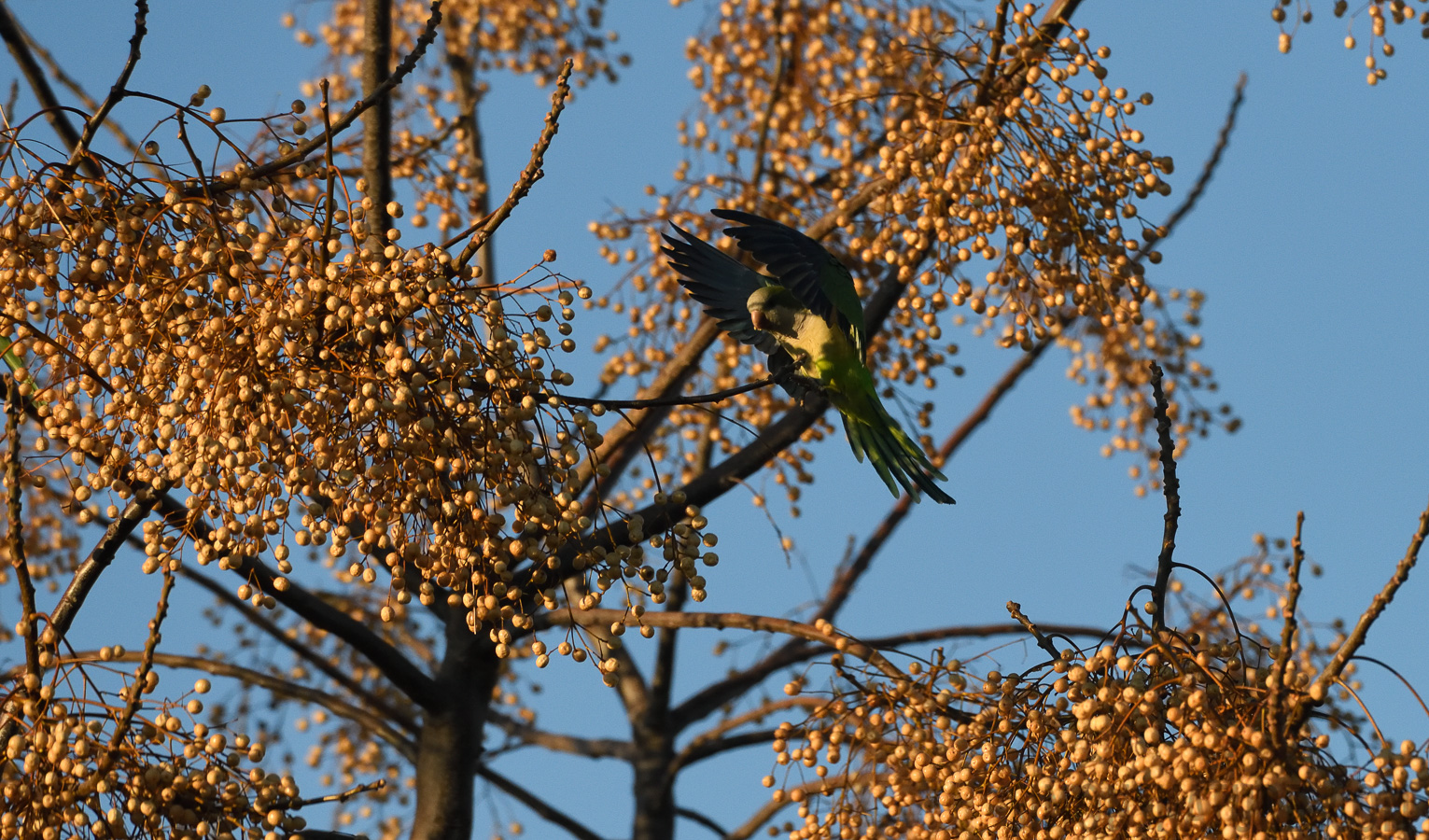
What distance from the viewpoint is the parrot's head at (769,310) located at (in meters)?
5.01

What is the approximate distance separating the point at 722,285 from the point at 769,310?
27 centimetres

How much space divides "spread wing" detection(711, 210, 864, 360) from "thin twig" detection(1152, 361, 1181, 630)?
149 centimetres

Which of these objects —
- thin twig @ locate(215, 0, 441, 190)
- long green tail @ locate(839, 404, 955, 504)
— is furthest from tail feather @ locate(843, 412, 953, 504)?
thin twig @ locate(215, 0, 441, 190)

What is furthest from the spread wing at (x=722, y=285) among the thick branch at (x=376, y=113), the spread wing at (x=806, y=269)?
the thick branch at (x=376, y=113)

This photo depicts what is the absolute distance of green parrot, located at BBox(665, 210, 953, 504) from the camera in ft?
15.6

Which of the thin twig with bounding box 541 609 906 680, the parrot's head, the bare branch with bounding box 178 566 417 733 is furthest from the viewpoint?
the bare branch with bounding box 178 566 417 733

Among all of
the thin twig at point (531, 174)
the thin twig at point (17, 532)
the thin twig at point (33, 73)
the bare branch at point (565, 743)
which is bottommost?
the thin twig at point (17, 532)

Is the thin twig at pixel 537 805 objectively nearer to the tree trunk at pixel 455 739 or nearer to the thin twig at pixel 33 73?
the tree trunk at pixel 455 739

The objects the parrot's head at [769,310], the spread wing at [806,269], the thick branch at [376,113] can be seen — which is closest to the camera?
the spread wing at [806,269]

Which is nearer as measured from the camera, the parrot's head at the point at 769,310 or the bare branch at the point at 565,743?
the parrot's head at the point at 769,310

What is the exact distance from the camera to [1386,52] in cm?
543

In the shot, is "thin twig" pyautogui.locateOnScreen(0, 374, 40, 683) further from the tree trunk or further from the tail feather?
the tail feather

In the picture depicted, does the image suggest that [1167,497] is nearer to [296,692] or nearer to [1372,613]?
[1372,613]

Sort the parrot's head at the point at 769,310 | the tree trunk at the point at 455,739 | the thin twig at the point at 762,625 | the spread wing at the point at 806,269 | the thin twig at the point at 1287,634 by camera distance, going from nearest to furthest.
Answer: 1. the thin twig at the point at 1287,634
2. the thin twig at the point at 762,625
3. the spread wing at the point at 806,269
4. the parrot's head at the point at 769,310
5. the tree trunk at the point at 455,739
